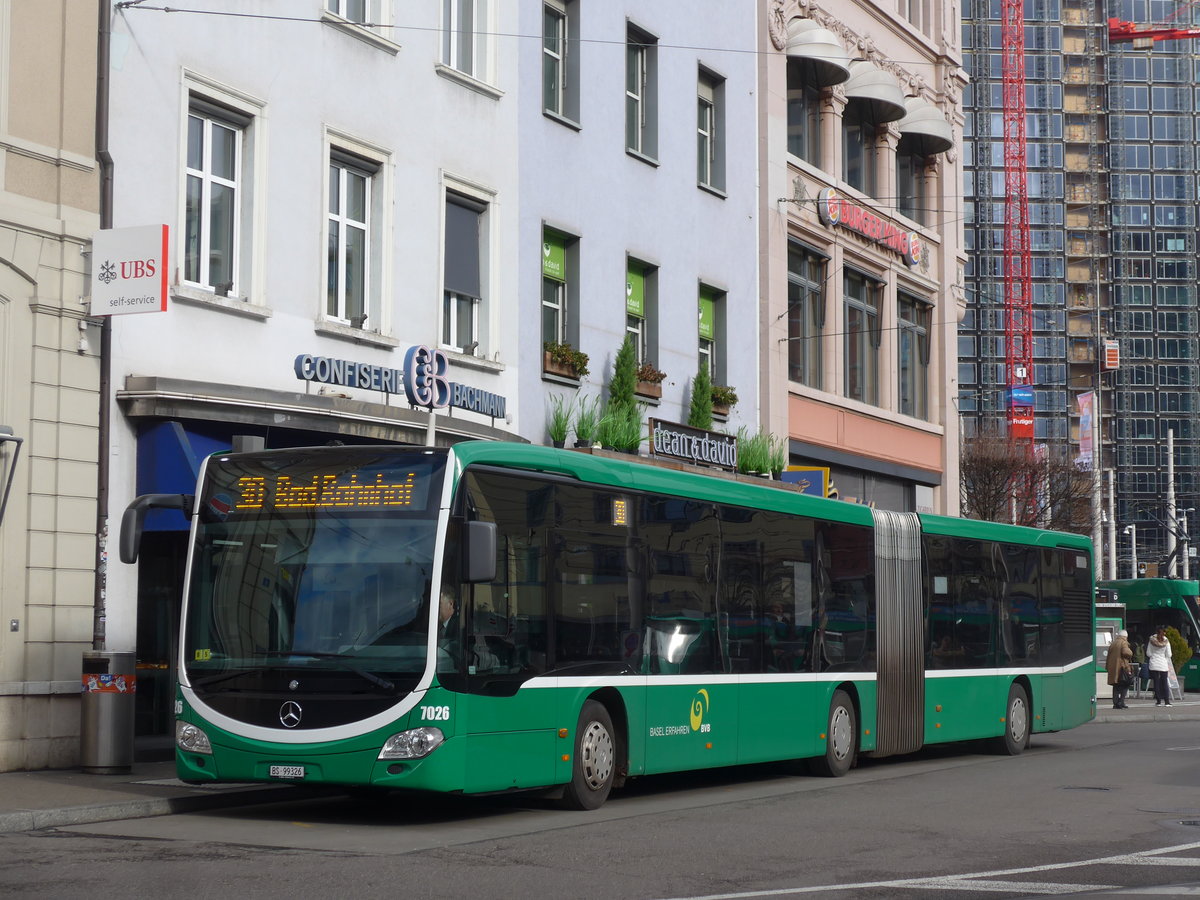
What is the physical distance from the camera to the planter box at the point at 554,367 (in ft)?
83.4

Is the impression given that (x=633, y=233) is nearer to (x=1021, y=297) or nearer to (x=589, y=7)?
(x=589, y=7)

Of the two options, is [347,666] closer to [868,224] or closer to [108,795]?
[108,795]

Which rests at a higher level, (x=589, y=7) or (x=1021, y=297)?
(x=1021, y=297)

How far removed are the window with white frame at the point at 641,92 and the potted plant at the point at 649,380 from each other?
3.36m

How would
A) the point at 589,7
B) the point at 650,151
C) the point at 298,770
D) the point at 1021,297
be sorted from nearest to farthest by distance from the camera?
1. the point at 298,770
2. the point at 589,7
3. the point at 650,151
4. the point at 1021,297

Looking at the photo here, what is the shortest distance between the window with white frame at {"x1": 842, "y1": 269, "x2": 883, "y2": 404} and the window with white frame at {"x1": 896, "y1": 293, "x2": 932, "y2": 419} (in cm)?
106

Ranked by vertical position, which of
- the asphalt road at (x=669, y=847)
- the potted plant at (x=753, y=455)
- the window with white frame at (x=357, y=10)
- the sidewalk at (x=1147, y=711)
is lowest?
the sidewalk at (x=1147, y=711)

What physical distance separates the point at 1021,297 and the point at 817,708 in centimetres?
11320

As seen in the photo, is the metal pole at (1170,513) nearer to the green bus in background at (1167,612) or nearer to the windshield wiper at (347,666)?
the green bus in background at (1167,612)

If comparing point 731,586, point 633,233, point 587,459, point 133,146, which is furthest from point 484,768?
point 633,233

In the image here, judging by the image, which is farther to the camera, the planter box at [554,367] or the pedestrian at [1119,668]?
the pedestrian at [1119,668]

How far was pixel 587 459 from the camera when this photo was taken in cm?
1526

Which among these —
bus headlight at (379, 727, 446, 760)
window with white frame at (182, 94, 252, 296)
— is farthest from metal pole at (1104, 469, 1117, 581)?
bus headlight at (379, 727, 446, 760)

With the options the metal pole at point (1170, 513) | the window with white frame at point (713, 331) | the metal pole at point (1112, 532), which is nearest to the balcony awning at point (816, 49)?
the window with white frame at point (713, 331)
